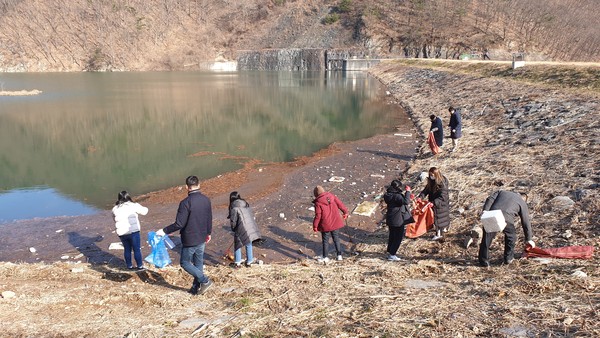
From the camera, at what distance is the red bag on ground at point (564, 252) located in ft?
23.8

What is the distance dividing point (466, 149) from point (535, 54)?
81476mm

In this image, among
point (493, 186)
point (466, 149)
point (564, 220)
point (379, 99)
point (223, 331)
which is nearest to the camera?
point (223, 331)

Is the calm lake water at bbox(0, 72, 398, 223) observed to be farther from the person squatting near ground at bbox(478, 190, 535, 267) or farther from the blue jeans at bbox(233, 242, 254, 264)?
the person squatting near ground at bbox(478, 190, 535, 267)

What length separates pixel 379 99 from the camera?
1657 inches

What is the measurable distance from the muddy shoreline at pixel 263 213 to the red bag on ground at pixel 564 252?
4043mm

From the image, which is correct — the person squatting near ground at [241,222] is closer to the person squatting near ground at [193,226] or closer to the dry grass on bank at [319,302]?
the dry grass on bank at [319,302]

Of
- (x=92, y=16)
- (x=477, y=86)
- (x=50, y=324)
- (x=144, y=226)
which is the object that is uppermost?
(x=92, y=16)

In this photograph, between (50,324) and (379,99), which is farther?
(379,99)

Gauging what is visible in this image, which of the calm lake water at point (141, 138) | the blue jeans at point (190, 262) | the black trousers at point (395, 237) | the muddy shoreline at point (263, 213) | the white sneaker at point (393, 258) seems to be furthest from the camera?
the calm lake water at point (141, 138)

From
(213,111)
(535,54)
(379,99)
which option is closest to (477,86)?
(379,99)

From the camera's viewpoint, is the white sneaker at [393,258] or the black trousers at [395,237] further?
the black trousers at [395,237]

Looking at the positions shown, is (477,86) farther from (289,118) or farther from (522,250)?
(522,250)

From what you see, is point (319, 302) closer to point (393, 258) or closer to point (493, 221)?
point (393, 258)

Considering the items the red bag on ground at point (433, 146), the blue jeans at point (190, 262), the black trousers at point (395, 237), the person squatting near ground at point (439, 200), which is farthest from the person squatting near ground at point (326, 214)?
the red bag on ground at point (433, 146)
